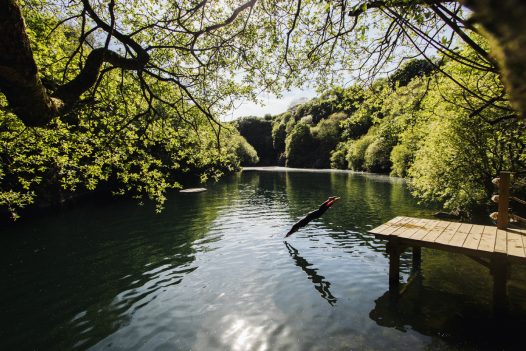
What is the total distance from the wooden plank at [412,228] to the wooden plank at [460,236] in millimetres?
1206

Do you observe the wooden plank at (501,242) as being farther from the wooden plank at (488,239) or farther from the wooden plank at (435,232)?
the wooden plank at (435,232)

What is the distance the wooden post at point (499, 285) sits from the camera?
895 cm

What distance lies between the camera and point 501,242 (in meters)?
Result: 9.52

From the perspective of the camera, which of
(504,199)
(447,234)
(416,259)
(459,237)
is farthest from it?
(416,259)

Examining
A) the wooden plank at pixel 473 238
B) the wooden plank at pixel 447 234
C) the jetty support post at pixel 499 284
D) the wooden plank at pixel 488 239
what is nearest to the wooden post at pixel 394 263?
the wooden plank at pixel 447 234

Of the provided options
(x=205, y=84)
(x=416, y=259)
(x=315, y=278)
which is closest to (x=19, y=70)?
(x=205, y=84)

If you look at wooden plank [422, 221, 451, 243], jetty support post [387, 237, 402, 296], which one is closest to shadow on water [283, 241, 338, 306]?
jetty support post [387, 237, 402, 296]

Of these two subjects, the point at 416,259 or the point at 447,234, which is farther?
the point at 416,259

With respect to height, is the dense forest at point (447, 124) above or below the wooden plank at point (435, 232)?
above

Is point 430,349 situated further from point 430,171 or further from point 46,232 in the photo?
point 46,232

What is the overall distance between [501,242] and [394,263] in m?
3.29

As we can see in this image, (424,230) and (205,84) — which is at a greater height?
(205,84)

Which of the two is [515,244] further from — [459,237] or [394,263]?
[394,263]

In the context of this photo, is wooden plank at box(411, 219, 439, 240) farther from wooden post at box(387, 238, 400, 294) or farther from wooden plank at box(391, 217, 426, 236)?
wooden post at box(387, 238, 400, 294)
